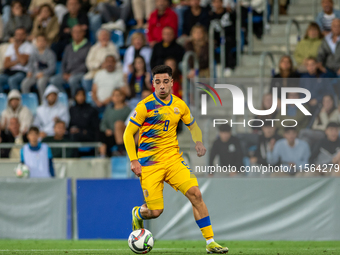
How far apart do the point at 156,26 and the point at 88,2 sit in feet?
9.21

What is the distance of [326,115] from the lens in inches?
389

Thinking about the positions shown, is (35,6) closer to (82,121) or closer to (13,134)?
(13,134)

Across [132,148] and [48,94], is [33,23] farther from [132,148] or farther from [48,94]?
[132,148]

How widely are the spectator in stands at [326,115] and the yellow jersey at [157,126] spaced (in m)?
3.22

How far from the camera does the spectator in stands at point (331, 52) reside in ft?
37.3

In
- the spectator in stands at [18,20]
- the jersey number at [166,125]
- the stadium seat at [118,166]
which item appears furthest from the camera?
the spectator in stands at [18,20]

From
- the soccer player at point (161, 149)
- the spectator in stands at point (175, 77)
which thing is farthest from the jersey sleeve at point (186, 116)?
the spectator in stands at point (175, 77)

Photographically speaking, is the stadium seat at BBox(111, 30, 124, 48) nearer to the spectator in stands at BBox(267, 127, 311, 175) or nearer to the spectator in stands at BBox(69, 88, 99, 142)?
the spectator in stands at BBox(69, 88, 99, 142)

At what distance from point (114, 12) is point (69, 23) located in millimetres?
1203

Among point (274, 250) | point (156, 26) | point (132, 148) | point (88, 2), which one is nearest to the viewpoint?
point (132, 148)

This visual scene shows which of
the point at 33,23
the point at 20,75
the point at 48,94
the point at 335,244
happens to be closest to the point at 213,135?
the point at 335,244

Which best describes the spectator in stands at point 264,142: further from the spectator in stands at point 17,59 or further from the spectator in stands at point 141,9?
the spectator in stands at point 17,59

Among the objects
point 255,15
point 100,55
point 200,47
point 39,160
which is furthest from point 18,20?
point 39,160

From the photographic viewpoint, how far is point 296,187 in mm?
10125
